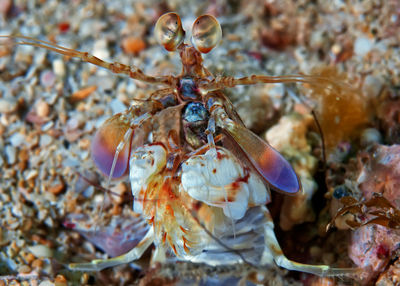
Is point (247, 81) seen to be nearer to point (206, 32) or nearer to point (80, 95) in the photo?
point (206, 32)

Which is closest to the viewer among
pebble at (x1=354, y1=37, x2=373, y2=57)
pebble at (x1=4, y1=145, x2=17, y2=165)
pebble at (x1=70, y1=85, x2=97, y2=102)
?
pebble at (x1=4, y1=145, x2=17, y2=165)

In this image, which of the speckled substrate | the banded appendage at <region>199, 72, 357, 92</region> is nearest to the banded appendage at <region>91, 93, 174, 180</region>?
the banded appendage at <region>199, 72, 357, 92</region>

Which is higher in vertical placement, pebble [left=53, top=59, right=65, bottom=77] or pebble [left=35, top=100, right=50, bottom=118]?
pebble [left=53, top=59, right=65, bottom=77]

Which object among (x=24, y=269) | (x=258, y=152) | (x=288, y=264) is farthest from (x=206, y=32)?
(x=24, y=269)

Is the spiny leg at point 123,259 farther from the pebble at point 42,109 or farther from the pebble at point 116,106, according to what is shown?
the pebble at point 42,109

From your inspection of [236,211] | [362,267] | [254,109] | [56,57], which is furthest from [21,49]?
[362,267]

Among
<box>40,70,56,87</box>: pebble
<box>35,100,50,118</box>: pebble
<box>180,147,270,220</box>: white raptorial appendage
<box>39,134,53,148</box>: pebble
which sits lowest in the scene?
<box>180,147,270,220</box>: white raptorial appendage

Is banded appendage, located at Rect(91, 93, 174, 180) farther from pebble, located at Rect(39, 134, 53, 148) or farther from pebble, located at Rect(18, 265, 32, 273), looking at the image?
pebble, located at Rect(39, 134, 53, 148)
